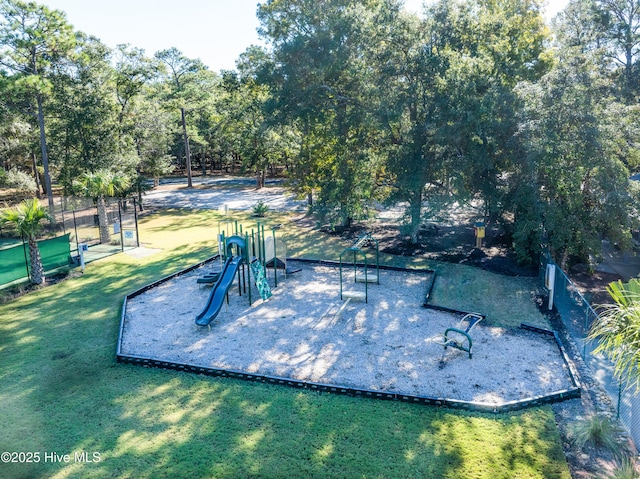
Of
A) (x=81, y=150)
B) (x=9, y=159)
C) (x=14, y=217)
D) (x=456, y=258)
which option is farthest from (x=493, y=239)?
(x=9, y=159)

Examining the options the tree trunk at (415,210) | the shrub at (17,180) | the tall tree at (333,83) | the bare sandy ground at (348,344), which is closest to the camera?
the bare sandy ground at (348,344)

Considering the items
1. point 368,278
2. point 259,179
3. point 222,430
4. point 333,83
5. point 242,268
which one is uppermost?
point 333,83

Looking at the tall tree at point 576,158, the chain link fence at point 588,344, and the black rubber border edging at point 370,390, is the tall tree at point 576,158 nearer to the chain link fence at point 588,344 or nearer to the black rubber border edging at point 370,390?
the chain link fence at point 588,344

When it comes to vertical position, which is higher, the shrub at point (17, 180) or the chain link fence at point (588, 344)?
the shrub at point (17, 180)

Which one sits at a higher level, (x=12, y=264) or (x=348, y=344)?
(x=12, y=264)

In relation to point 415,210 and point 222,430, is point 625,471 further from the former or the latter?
point 415,210

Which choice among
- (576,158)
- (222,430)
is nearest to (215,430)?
(222,430)

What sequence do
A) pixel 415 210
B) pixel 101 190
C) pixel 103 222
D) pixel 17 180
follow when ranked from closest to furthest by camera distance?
pixel 415 210
pixel 101 190
pixel 103 222
pixel 17 180

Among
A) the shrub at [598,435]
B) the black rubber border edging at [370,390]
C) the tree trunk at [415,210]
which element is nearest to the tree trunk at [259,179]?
the tree trunk at [415,210]
